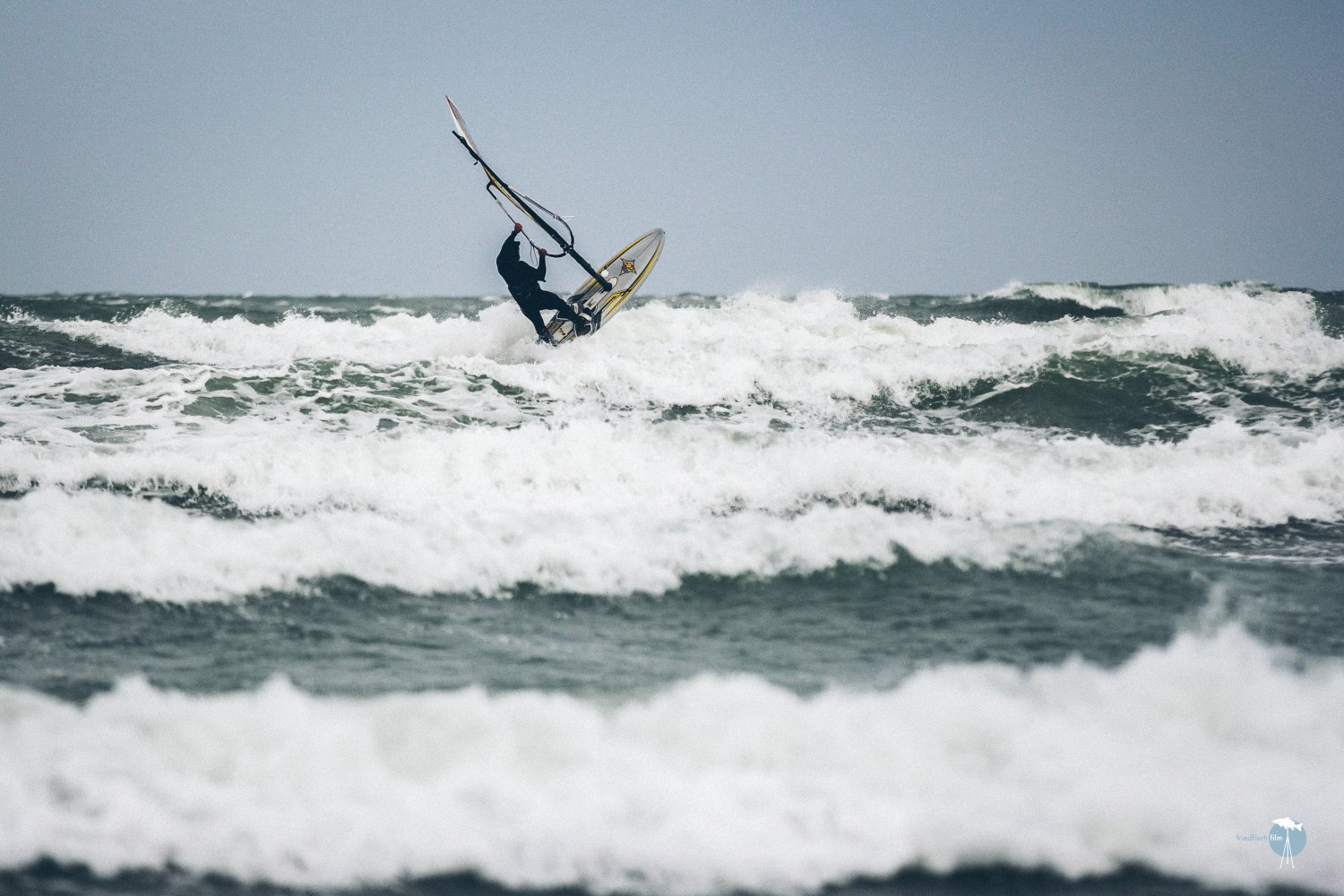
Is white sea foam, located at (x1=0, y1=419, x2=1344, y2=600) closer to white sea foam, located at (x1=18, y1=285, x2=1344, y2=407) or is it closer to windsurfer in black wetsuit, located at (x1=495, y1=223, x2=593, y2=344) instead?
white sea foam, located at (x1=18, y1=285, x2=1344, y2=407)

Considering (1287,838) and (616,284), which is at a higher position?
(616,284)

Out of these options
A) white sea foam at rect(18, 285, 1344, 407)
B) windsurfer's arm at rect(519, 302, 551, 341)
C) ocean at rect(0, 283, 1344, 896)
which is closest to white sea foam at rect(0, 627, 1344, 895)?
ocean at rect(0, 283, 1344, 896)

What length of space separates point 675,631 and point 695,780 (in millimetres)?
1832

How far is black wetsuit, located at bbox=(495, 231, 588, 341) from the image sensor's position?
12.1m

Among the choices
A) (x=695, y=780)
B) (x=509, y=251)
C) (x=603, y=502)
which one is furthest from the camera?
(x=509, y=251)

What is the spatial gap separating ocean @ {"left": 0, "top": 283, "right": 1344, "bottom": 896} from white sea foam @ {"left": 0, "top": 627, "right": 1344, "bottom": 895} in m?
0.02

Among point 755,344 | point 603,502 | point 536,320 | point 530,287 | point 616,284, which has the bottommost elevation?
point 603,502

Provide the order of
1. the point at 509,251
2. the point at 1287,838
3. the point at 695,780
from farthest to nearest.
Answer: the point at 509,251 < the point at 695,780 < the point at 1287,838

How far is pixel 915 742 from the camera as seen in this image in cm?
402

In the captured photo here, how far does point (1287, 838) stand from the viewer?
11.5ft

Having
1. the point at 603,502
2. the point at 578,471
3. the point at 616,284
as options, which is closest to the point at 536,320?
the point at 616,284

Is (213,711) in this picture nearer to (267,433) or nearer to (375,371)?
(267,433)

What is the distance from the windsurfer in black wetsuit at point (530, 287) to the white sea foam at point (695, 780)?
827 cm

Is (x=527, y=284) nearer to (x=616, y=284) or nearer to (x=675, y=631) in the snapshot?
(x=616, y=284)
